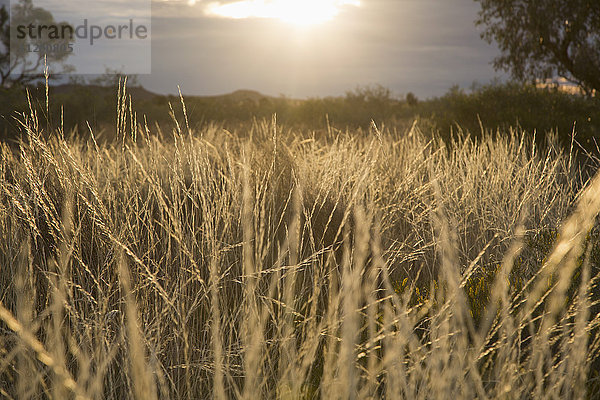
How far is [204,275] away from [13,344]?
3.20ft

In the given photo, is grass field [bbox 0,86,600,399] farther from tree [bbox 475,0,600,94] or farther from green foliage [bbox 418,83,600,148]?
tree [bbox 475,0,600,94]

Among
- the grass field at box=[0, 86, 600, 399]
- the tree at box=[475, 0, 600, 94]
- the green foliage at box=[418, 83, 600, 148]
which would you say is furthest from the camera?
the tree at box=[475, 0, 600, 94]

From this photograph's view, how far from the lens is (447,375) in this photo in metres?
1.63

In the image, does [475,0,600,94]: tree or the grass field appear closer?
the grass field

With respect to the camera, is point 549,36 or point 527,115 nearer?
point 527,115

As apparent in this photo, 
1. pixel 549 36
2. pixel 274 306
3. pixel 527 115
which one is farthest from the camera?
pixel 549 36

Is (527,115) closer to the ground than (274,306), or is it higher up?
higher up

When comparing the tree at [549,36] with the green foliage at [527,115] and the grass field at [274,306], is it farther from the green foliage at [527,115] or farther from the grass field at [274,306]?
the grass field at [274,306]

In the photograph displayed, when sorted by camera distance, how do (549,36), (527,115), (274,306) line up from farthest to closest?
(549,36), (527,115), (274,306)

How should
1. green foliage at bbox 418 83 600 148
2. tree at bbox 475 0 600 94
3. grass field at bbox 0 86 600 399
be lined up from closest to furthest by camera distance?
grass field at bbox 0 86 600 399
green foliage at bbox 418 83 600 148
tree at bbox 475 0 600 94

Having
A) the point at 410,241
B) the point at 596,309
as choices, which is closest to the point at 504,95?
the point at 410,241

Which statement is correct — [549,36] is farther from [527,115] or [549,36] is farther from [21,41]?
[21,41]

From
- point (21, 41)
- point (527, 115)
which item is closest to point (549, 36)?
point (527, 115)

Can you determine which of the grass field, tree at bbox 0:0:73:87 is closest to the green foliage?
the grass field
